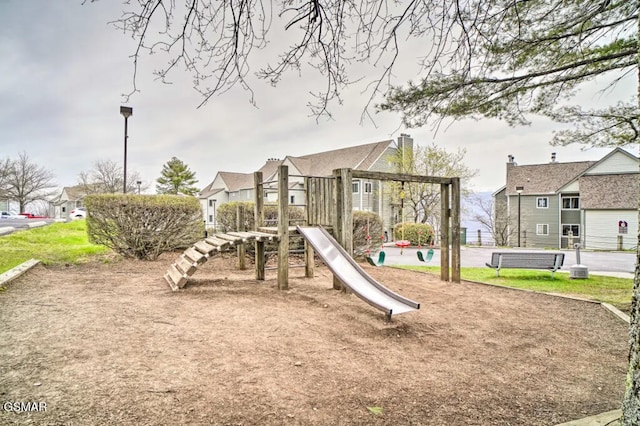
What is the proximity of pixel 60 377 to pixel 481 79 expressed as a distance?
661 cm

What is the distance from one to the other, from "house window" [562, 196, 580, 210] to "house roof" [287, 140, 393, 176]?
1406 cm

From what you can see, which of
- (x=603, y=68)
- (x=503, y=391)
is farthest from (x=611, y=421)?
(x=603, y=68)

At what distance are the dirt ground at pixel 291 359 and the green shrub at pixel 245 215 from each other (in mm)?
4438

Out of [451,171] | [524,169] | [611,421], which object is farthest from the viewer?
[524,169]

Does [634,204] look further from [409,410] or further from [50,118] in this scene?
[50,118]

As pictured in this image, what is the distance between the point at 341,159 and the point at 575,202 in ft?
58.5

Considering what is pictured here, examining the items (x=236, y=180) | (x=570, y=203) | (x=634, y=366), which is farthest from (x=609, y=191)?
(x=236, y=180)

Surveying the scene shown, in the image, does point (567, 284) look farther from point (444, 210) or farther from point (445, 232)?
point (444, 210)

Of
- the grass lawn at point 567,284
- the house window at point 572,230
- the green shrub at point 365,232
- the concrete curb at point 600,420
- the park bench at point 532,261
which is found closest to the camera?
the concrete curb at point 600,420

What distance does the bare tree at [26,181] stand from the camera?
1547 inches

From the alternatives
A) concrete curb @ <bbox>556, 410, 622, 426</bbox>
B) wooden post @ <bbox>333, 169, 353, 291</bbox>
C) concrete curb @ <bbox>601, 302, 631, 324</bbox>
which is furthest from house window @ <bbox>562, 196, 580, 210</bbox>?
concrete curb @ <bbox>556, 410, 622, 426</bbox>

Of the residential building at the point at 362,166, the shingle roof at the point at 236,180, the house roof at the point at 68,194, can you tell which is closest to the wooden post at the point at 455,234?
the residential building at the point at 362,166

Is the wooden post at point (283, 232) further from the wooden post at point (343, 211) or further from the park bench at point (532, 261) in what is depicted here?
the park bench at point (532, 261)

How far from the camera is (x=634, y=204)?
874 inches
